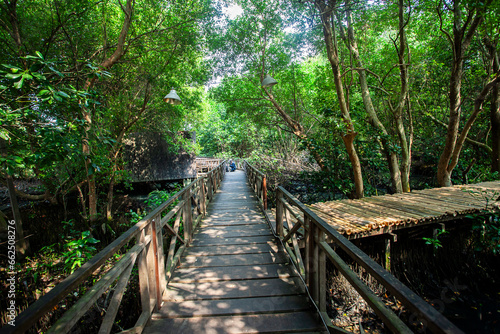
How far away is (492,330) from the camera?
174 inches

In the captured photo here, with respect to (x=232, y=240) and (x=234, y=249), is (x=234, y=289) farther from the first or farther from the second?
(x=232, y=240)

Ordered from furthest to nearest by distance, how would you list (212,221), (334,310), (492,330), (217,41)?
(217,41) → (212,221) → (334,310) → (492,330)

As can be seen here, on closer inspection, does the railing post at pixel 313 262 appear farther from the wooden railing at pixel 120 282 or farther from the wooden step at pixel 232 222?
the wooden step at pixel 232 222

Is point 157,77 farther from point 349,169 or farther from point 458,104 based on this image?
point 458,104

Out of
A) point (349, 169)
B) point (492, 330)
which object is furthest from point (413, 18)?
point (492, 330)

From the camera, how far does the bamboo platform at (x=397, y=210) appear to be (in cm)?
481

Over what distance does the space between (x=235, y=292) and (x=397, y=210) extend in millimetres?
4606

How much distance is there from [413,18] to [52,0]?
10.9 m

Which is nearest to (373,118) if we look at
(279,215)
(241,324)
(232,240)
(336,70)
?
(336,70)

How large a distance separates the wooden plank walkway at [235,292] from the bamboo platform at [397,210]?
1.71m

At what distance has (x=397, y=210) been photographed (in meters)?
5.59

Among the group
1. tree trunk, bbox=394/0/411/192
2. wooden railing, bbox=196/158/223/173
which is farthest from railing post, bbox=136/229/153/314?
wooden railing, bbox=196/158/223/173

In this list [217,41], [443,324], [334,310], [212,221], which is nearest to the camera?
[443,324]

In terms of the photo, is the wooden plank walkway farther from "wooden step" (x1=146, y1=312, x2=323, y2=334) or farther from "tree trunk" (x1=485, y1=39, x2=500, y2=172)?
"tree trunk" (x1=485, y1=39, x2=500, y2=172)
